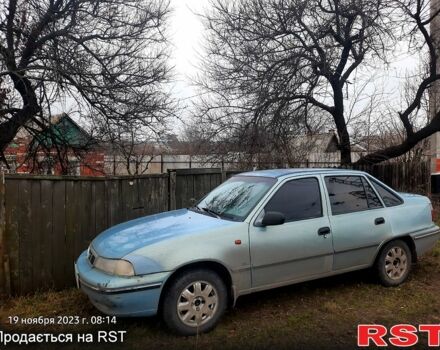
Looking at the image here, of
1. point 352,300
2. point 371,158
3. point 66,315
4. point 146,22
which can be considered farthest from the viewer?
point 371,158

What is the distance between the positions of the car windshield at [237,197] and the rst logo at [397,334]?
5.50ft

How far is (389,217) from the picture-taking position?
205 inches

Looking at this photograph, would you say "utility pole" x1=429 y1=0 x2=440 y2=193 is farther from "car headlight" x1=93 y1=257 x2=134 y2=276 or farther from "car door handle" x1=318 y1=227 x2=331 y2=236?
"car headlight" x1=93 y1=257 x2=134 y2=276

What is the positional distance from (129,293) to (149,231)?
0.77m

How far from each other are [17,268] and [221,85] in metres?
8.21

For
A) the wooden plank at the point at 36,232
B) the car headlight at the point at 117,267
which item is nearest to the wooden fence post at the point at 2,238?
the wooden plank at the point at 36,232

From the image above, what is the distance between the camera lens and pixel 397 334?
3.98 metres

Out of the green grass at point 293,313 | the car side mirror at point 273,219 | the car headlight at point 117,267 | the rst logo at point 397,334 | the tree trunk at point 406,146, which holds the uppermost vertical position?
the tree trunk at point 406,146

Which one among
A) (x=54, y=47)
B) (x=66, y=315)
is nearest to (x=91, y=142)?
(x=54, y=47)

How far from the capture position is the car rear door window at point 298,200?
4566mm

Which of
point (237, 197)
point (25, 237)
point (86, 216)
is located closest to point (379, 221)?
point (237, 197)

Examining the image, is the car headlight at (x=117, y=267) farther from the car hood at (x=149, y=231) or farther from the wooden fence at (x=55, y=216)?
the wooden fence at (x=55, y=216)

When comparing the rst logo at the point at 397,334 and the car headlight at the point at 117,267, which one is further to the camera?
the rst logo at the point at 397,334

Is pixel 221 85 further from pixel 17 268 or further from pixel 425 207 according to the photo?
pixel 17 268
